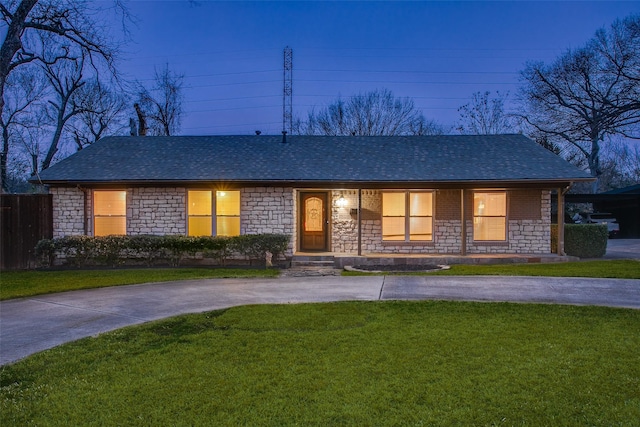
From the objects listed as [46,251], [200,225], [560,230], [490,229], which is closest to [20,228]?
[46,251]

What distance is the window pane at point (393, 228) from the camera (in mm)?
14664

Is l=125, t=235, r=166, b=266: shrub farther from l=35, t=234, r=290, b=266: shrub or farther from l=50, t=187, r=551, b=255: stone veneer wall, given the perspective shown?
l=50, t=187, r=551, b=255: stone veneer wall

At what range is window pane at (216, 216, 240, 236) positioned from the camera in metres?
14.3

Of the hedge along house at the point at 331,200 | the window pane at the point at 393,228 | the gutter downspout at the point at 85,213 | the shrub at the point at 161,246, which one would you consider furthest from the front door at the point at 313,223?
the gutter downspout at the point at 85,213

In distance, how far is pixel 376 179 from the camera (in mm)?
13711

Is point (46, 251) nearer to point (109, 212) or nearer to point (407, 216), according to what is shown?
point (109, 212)

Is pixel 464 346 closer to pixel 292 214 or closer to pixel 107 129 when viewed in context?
pixel 292 214

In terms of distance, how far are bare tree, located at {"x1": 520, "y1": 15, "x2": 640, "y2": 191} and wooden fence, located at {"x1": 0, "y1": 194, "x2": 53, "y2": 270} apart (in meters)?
25.1

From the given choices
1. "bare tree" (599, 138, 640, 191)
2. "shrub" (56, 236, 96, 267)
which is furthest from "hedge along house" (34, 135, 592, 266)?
"bare tree" (599, 138, 640, 191)

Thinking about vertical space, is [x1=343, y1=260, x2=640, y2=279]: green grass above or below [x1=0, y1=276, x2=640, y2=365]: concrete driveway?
above

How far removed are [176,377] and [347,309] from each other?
130 inches

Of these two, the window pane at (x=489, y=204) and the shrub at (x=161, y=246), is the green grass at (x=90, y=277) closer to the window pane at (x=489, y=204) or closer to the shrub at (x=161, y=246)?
the shrub at (x=161, y=246)

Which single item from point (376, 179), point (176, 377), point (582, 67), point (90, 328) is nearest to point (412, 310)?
point (176, 377)

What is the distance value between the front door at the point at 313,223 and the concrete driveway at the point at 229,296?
408cm
